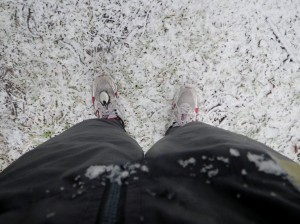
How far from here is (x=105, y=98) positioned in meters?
1.94

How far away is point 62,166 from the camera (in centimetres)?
94

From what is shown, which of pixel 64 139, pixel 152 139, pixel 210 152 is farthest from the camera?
pixel 152 139

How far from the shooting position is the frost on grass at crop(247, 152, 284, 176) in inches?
32.0

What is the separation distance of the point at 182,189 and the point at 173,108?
4.11ft

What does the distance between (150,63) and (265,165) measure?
1.31 metres

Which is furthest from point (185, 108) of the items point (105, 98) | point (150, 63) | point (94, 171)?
point (94, 171)

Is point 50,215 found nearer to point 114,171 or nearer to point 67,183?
point 67,183

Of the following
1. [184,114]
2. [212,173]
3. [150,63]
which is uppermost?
[150,63]

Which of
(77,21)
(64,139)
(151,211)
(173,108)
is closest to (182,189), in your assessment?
(151,211)

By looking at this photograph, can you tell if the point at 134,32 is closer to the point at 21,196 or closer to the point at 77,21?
the point at 77,21

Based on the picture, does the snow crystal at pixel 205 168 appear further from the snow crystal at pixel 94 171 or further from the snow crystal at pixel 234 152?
the snow crystal at pixel 94 171

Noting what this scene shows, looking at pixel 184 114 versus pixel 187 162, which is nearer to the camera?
pixel 187 162

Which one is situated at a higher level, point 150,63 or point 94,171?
point 150,63

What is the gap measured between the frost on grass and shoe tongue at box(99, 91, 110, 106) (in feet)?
4.21
